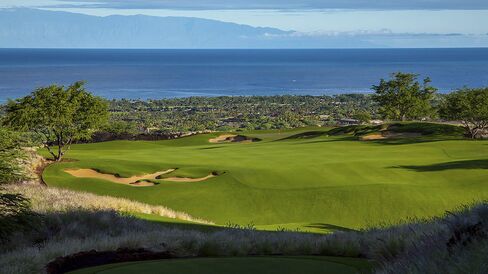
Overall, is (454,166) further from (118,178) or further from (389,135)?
(389,135)

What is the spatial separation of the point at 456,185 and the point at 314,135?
2714 centimetres

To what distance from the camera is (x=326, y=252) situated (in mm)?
10344

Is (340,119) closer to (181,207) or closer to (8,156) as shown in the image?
(181,207)

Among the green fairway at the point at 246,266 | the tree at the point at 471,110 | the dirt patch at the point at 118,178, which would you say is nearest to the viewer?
the green fairway at the point at 246,266

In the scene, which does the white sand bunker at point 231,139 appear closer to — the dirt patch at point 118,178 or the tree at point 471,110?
the tree at point 471,110

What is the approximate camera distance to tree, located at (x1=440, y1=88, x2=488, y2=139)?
4134 cm

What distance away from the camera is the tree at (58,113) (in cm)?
3038

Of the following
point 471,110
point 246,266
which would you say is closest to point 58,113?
point 246,266

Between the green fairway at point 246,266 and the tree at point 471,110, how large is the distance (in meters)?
35.5

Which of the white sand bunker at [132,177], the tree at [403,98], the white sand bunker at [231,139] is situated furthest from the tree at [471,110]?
the white sand bunker at [132,177]

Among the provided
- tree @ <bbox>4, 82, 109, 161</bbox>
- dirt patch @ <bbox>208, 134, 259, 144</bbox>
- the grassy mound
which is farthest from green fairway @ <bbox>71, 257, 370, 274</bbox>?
dirt patch @ <bbox>208, 134, 259, 144</bbox>

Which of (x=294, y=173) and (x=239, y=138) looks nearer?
(x=294, y=173)

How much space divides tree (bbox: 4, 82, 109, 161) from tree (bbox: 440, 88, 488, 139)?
25.0m

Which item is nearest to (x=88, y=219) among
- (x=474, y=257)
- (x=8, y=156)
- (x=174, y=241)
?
(x=8, y=156)
